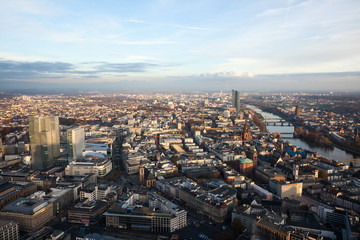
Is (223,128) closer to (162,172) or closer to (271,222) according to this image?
(162,172)

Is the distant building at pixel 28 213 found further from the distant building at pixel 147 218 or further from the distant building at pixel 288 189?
the distant building at pixel 288 189

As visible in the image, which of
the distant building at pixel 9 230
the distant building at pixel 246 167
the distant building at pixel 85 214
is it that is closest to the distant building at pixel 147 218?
the distant building at pixel 85 214

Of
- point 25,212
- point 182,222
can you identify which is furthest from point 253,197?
point 25,212

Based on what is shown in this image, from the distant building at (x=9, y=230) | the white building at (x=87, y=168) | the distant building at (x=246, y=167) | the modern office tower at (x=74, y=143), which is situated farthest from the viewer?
the modern office tower at (x=74, y=143)

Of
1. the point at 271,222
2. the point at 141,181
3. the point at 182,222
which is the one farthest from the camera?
the point at 141,181

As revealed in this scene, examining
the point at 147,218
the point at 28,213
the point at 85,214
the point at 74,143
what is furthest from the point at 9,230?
the point at 74,143

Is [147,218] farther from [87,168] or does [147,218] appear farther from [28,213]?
[87,168]
